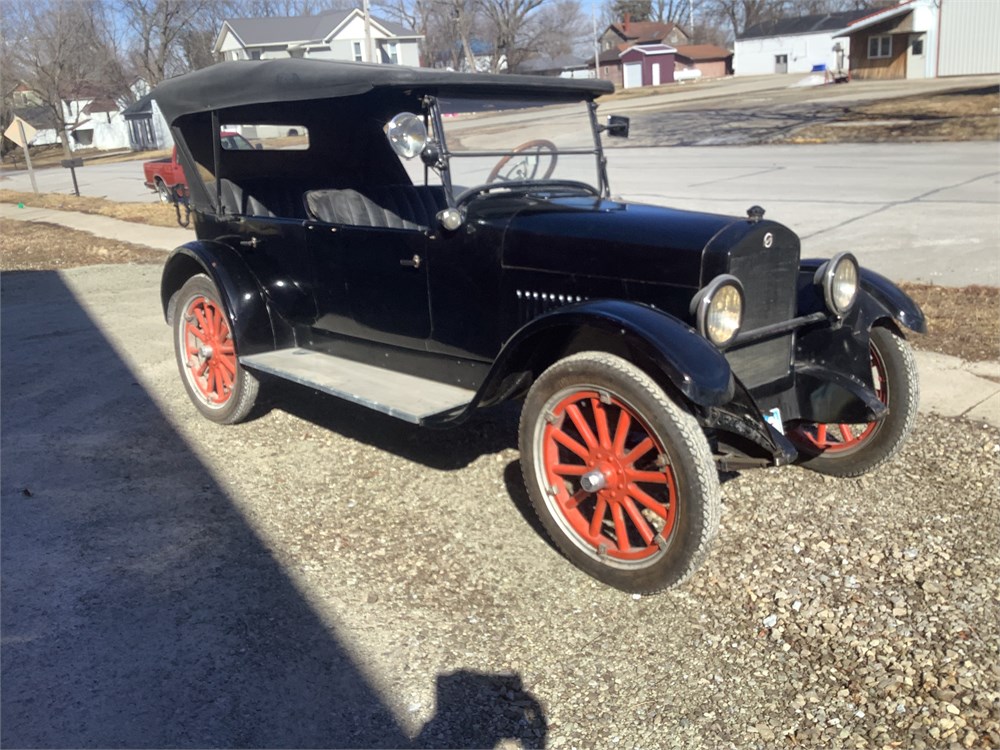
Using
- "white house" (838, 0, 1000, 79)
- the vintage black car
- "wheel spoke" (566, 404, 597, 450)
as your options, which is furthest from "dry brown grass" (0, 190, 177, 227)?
"white house" (838, 0, 1000, 79)

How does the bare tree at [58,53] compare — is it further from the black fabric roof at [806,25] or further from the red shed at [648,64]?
the black fabric roof at [806,25]

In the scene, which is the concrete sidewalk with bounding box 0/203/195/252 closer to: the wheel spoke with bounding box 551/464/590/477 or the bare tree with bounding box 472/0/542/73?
the wheel spoke with bounding box 551/464/590/477

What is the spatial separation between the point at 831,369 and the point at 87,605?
3195 mm

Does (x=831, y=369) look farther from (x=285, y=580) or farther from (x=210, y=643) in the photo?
(x=210, y=643)

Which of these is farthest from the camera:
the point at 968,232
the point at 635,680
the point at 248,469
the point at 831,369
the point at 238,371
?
the point at 968,232

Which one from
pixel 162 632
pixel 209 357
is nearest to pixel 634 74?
pixel 209 357

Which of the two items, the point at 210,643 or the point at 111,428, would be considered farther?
the point at 111,428

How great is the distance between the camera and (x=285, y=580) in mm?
3545

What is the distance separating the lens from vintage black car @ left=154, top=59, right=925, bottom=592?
3.29 metres

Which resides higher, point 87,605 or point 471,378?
point 471,378

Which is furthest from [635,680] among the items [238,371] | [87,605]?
[238,371]

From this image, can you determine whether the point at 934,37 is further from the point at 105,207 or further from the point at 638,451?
the point at 638,451

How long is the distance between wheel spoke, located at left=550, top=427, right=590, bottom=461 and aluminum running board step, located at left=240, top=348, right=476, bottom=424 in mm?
579

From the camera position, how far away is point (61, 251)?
42.4 feet
